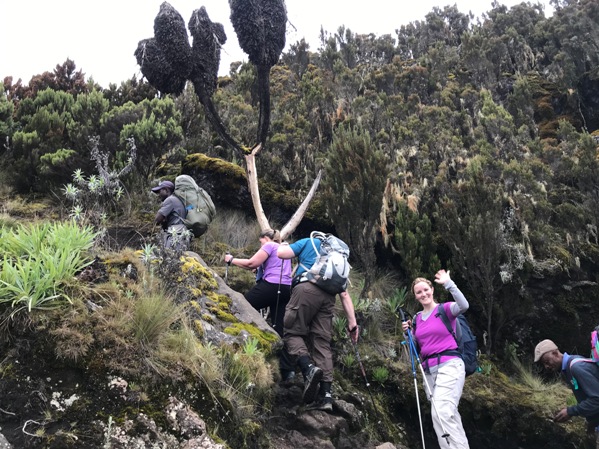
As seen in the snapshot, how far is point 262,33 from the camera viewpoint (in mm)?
9898

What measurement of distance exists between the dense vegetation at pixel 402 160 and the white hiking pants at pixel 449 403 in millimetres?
4010

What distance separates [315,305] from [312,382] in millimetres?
757

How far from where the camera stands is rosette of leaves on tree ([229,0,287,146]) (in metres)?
9.84

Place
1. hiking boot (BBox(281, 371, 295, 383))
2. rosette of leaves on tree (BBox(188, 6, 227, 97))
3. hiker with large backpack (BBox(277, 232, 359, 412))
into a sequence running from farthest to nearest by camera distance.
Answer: rosette of leaves on tree (BBox(188, 6, 227, 97))
hiking boot (BBox(281, 371, 295, 383))
hiker with large backpack (BBox(277, 232, 359, 412))

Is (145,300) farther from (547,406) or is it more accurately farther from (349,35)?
(349,35)

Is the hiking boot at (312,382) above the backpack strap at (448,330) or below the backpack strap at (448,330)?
below

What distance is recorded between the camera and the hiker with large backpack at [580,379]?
4.30 meters

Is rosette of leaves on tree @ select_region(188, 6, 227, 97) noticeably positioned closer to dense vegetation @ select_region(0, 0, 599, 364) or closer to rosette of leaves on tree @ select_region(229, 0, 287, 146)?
rosette of leaves on tree @ select_region(229, 0, 287, 146)

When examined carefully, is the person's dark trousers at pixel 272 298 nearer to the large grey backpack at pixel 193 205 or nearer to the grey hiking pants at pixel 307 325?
the grey hiking pants at pixel 307 325

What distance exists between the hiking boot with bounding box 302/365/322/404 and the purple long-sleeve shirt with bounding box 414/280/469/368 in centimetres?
108

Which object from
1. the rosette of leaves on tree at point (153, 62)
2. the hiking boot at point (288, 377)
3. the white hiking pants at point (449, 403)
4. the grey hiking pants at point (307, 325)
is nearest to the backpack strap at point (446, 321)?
the white hiking pants at point (449, 403)

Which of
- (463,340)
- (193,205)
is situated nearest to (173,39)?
(193,205)

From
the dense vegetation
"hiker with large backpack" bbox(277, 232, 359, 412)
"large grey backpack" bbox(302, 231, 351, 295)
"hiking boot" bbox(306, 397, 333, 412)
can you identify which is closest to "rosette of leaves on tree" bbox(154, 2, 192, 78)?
the dense vegetation

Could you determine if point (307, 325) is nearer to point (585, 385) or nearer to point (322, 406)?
point (322, 406)
